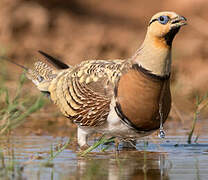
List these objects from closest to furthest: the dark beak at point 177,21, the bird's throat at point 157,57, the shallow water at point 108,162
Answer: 1. the shallow water at point 108,162
2. the dark beak at point 177,21
3. the bird's throat at point 157,57

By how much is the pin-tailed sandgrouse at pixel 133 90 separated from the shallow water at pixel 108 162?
283mm

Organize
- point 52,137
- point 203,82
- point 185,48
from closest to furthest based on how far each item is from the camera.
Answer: point 52,137 < point 203,82 < point 185,48

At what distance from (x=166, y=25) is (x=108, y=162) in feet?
4.57

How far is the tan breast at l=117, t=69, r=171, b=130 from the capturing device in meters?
5.95

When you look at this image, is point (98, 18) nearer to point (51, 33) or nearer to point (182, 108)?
point (51, 33)

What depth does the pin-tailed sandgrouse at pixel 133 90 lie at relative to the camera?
595 centimetres

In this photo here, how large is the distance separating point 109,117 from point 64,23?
859cm

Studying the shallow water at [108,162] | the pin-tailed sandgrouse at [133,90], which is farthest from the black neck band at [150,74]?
the shallow water at [108,162]

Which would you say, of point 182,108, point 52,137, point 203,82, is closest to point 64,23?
point 203,82

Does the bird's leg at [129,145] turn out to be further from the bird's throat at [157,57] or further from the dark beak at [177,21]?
the dark beak at [177,21]

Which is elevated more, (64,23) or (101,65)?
(64,23)

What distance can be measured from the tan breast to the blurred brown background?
17.3ft

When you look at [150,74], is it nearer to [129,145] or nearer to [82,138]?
[129,145]

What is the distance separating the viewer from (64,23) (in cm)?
1449
